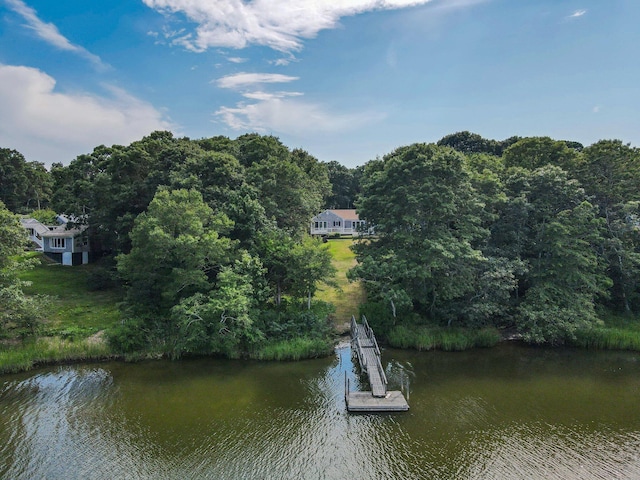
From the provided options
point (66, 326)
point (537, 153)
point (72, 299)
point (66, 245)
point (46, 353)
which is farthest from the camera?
point (66, 245)

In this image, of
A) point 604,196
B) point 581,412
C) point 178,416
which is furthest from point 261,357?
point 604,196

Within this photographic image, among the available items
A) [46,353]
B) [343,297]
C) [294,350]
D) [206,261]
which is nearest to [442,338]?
[343,297]

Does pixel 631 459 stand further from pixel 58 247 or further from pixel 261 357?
pixel 58 247

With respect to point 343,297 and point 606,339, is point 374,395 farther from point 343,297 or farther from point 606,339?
point 606,339

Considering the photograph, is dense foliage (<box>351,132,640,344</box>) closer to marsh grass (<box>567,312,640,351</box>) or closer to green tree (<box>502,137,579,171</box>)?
marsh grass (<box>567,312,640,351</box>)

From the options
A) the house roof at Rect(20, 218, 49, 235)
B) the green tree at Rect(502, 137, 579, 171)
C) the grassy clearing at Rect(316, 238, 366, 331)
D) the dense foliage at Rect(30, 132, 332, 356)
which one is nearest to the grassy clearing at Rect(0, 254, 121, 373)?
the dense foliage at Rect(30, 132, 332, 356)

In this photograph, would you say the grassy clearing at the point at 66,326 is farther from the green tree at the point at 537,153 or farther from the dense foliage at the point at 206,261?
the green tree at the point at 537,153
